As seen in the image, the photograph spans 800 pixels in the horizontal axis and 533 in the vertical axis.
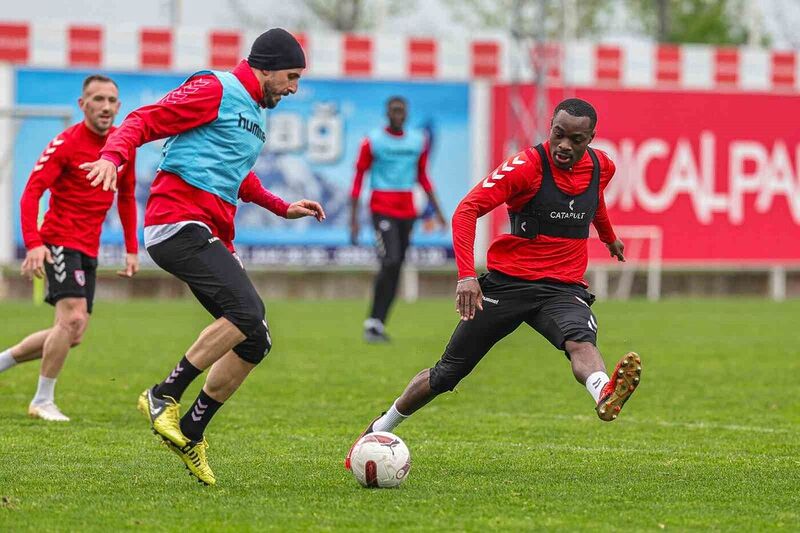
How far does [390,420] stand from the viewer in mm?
7219

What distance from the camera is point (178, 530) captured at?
549 cm

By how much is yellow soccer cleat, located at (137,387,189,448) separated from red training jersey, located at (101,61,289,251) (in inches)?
30.7

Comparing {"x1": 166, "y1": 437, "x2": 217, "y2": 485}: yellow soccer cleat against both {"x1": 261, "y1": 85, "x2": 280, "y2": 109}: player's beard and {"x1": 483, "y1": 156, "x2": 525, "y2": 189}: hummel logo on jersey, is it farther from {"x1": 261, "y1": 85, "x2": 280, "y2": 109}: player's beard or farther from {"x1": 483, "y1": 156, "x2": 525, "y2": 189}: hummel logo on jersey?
{"x1": 483, "y1": 156, "x2": 525, "y2": 189}: hummel logo on jersey

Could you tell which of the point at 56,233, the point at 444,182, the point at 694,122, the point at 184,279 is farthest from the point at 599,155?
the point at 694,122

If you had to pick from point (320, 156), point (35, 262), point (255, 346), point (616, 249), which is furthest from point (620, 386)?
point (320, 156)

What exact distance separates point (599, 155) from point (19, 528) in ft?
10.8

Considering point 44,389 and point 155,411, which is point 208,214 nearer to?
point 155,411

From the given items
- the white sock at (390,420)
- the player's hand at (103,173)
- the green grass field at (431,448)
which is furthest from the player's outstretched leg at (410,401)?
the player's hand at (103,173)

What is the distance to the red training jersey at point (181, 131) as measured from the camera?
642 centimetres

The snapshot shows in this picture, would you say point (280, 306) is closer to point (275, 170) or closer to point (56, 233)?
point (275, 170)

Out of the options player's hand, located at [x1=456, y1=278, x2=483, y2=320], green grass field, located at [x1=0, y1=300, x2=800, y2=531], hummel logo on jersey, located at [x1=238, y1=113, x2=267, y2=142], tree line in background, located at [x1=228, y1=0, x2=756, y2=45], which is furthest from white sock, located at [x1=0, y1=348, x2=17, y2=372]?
A: tree line in background, located at [x1=228, y1=0, x2=756, y2=45]

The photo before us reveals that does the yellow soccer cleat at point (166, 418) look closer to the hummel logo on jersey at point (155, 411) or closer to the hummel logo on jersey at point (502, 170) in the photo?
the hummel logo on jersey at point (155, 411)

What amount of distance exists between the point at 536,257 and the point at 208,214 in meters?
1.57

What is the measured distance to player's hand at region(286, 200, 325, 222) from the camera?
720cm
